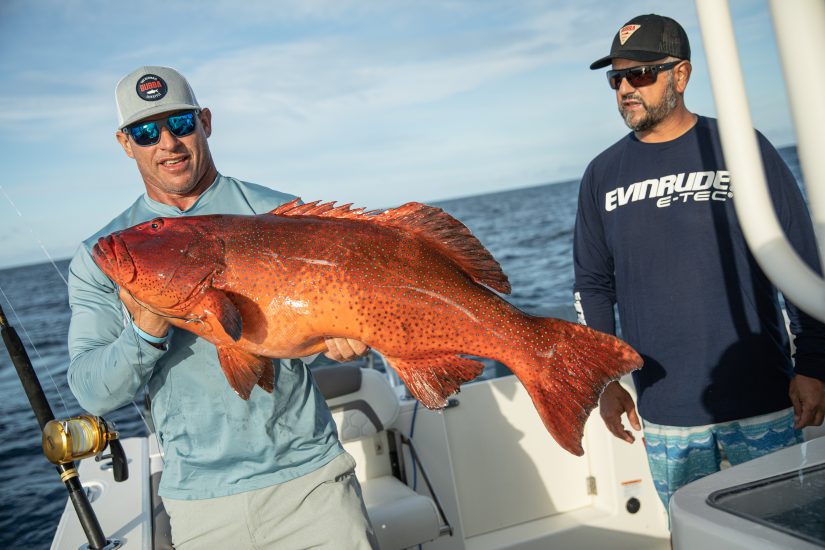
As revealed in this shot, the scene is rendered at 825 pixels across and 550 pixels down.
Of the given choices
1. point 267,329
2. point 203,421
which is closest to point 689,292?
point 267,329

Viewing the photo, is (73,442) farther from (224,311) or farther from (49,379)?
(49,379)

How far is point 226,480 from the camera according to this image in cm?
277

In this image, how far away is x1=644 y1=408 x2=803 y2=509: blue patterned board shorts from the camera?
3.14 metres

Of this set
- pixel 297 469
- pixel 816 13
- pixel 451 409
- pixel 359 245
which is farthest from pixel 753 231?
pixel 451 409

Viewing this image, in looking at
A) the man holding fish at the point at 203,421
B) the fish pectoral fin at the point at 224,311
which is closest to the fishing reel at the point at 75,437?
the man holding fish at the point at 203,421

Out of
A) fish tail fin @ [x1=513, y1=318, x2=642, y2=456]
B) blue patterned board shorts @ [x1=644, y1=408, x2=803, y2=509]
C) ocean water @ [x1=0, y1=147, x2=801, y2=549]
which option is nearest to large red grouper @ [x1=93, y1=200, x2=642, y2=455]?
fish tail fin @ [x1=513, y1=318, x2=642, y2=456]

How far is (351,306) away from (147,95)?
1.26m

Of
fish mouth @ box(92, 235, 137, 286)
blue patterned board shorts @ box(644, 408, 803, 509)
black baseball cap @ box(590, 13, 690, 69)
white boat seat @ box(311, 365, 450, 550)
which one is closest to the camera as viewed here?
fish mouth @ box(92, 235, 137, 286)

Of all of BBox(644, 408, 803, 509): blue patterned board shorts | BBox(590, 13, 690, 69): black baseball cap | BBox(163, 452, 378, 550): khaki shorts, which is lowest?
BBox(644, 408, 803, 509): blue patterned board shorts

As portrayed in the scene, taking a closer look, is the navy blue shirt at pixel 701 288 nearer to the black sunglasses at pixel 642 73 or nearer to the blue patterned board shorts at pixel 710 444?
the blue patterned board shorts at pixel 710 444

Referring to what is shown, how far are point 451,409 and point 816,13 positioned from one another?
4193mm

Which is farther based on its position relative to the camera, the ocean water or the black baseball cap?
the ocean water

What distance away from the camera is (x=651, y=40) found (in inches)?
129

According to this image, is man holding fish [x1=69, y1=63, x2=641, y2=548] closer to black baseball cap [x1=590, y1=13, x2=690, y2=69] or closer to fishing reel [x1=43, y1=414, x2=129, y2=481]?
fishing reel [x1=43, y1=414, x2=129, y2=481]
